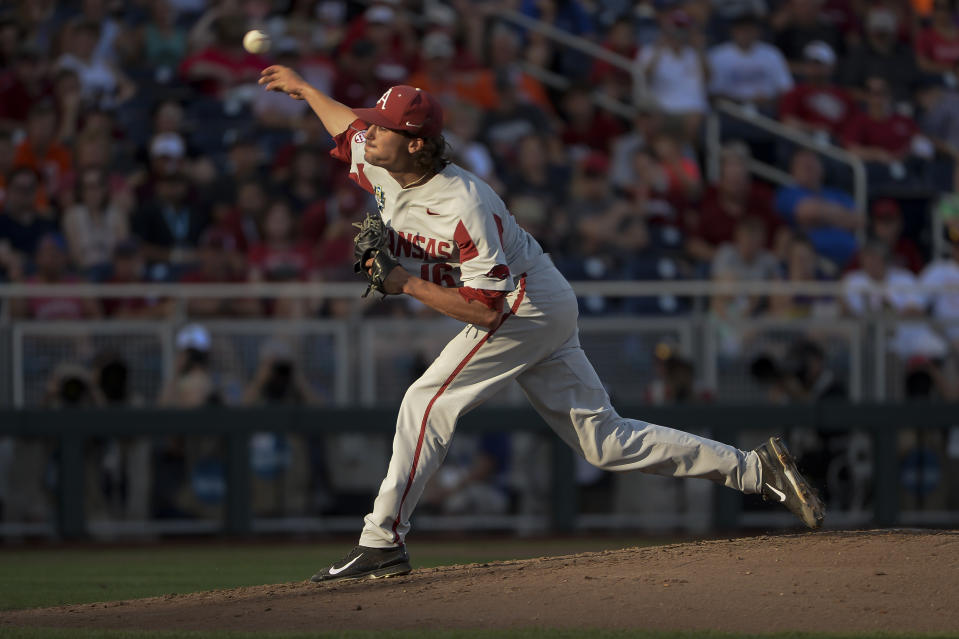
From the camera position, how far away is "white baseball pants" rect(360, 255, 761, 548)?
6.20 m

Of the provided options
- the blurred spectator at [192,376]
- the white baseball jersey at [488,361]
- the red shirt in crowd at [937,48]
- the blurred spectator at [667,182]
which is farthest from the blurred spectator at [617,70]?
the white baseball jersey at [488,361]

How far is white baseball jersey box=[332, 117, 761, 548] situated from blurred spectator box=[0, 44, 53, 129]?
8133mm

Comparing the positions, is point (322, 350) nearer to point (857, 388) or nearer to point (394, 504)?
point (857, 388)

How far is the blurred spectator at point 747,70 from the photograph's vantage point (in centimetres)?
1544

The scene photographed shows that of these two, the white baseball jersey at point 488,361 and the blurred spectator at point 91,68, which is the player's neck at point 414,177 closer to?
the white baseball jersey at point 488,361

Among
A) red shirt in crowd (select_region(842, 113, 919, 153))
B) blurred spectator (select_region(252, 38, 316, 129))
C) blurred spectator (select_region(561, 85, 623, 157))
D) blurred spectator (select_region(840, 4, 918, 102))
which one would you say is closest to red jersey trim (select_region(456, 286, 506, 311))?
blurred spectator (select_region(252, 38, 316, 129))

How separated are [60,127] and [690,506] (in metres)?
6.71

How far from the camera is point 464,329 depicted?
6316 mm

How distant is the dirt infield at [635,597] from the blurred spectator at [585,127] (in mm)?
8193

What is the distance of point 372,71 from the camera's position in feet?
45.6

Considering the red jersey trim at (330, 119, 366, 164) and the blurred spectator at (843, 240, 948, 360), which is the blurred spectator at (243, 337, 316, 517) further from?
the red jersey trim at (330, 119, 366, 164)

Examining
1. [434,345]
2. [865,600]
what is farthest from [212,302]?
[865,600]

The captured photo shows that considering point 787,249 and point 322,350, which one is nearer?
point 322,350

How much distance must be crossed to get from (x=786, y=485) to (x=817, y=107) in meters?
9.76
